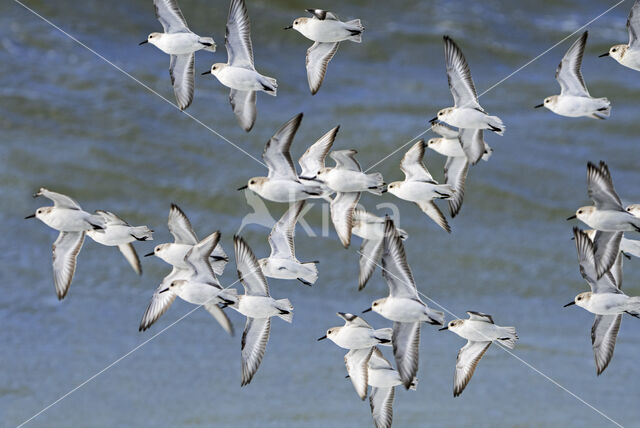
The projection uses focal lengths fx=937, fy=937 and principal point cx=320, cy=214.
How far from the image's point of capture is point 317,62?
7863 mm

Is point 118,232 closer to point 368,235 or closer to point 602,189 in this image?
point 368,235

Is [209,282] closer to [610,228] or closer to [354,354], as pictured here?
[354,354]

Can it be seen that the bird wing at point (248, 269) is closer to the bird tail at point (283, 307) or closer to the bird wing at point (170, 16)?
the bird tail at point (283, 307)

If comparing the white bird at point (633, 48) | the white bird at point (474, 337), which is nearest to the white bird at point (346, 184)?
the white bird at point (474, 337)

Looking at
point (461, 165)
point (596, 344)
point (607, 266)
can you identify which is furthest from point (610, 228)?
point (461, 165)

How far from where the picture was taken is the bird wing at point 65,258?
7.36 meters

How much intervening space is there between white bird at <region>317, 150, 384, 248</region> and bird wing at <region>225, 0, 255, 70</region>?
1.10 meters

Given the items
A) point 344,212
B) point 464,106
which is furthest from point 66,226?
point 464,106

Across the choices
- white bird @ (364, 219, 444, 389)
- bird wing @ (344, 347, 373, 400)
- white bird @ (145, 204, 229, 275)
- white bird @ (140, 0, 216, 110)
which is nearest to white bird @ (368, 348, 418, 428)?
bird wing @ (344, 347, 373, 400)

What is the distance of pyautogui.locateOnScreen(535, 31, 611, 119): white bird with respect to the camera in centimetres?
719

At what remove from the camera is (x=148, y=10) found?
17.9 m

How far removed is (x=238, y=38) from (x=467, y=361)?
3194mm

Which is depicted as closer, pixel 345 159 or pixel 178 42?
pixel 345 159

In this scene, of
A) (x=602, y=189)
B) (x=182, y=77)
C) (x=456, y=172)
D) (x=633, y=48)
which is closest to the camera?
(x=602, y=189)
